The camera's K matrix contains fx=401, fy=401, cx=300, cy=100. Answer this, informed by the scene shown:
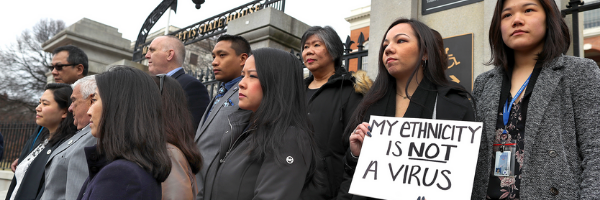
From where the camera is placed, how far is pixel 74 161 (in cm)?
269

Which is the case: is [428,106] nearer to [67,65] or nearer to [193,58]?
[67,65]

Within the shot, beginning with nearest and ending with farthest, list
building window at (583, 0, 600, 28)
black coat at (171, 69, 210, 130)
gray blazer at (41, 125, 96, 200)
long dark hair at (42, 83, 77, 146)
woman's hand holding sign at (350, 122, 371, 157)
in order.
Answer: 1. woman's hand holding sign at (350, 122, 371, 157)
2. gray blazer at (41, 125, 96, 200)
3. long dark hair at (42, 83, 77, 146)
4. black coat at (171, 69, 210, 130)
5. building window at (583, 0, 600, 28)

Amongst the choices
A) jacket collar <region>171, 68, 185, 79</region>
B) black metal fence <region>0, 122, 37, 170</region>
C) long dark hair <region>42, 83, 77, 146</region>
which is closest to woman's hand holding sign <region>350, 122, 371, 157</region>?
jacket collar <region>171, 68, 185, 79</region>

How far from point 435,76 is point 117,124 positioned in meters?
1.75

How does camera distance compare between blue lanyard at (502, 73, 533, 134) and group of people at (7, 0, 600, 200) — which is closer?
group of people at (7, 0, 600, 200)

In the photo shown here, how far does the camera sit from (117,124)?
193cm

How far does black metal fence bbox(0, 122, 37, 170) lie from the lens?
10.7m

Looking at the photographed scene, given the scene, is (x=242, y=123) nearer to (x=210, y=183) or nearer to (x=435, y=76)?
(x=210, y=183)

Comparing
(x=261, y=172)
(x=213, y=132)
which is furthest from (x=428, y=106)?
(x=213, y=132)

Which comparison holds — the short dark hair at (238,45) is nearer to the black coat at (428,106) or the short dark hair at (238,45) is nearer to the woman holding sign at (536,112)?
the black coat at (428,106)

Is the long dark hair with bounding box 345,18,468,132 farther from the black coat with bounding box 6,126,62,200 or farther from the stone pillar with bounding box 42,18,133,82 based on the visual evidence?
the stone pillar with bounding box 42,18,133,82

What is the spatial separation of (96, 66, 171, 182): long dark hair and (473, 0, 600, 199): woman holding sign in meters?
1.60

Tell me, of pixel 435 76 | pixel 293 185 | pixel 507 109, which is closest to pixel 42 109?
pixel 293 185

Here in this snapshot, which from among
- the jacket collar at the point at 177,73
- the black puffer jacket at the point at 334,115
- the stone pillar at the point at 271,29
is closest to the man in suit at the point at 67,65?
the jacket collar at the point at 177,73
